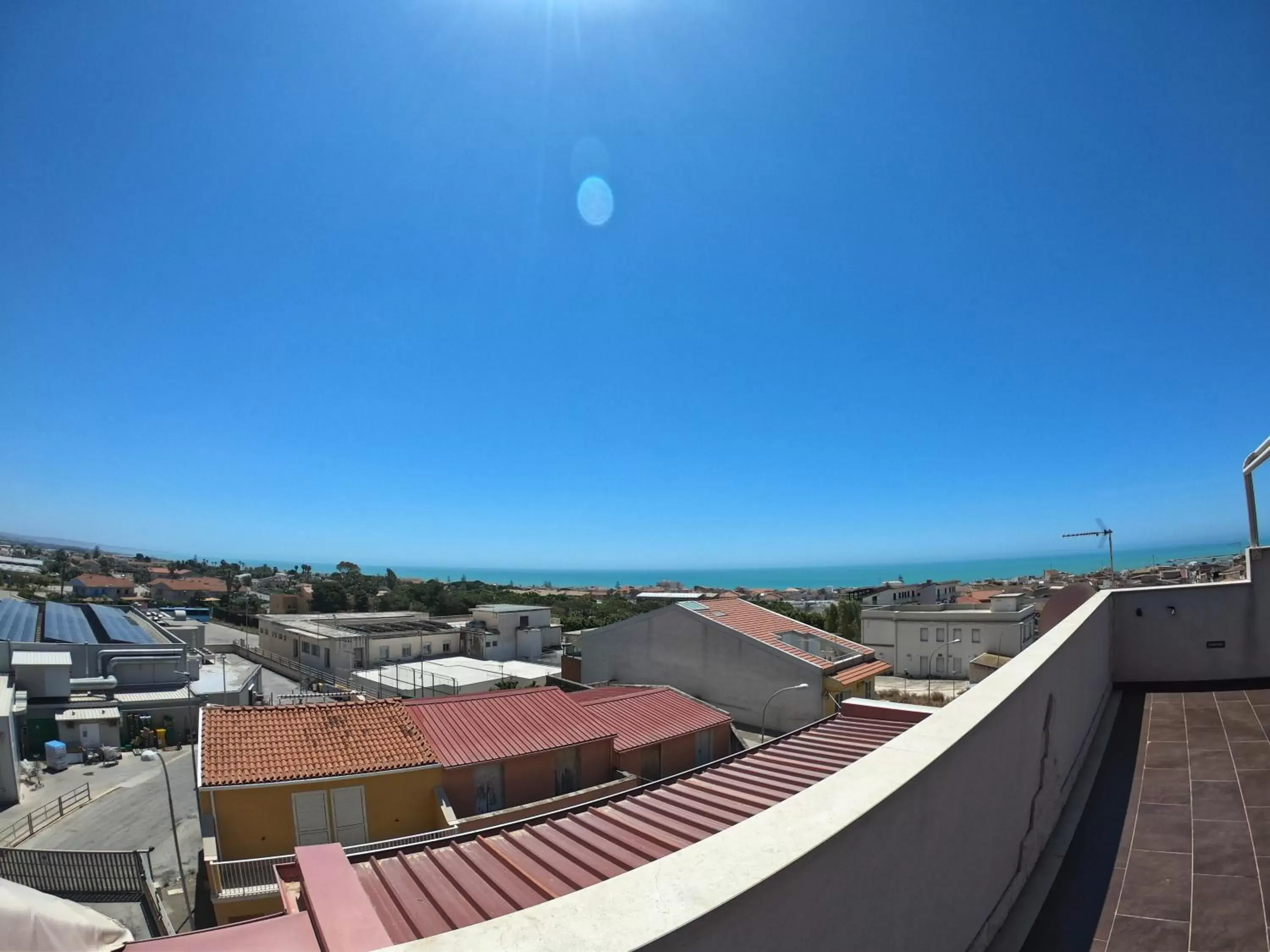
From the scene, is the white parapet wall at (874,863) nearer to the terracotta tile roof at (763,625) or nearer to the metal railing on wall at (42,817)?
the terracotta tile roof at (763,625)

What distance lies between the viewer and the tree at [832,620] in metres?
51.4

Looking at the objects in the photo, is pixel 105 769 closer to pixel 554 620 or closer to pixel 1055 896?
pixel 1055 896

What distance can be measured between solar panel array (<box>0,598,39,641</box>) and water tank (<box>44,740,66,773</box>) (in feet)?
23.6

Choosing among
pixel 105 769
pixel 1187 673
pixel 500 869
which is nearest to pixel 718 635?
pixel 1187 673

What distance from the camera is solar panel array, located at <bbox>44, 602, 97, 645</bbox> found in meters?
31.3

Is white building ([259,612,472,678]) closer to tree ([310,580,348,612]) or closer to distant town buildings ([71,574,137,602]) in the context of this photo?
tree ([310,580,348,612])

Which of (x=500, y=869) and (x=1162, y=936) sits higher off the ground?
(x=1162, y=936)

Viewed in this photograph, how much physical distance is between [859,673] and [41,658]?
107 ft

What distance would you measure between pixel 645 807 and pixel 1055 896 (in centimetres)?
306

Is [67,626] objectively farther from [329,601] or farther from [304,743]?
[329,601]

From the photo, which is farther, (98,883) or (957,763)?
(98,883)

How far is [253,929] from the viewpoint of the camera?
3.23 meters

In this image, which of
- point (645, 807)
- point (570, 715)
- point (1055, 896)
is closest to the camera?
point (1055, 896)

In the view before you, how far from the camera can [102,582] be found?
89.1 m
